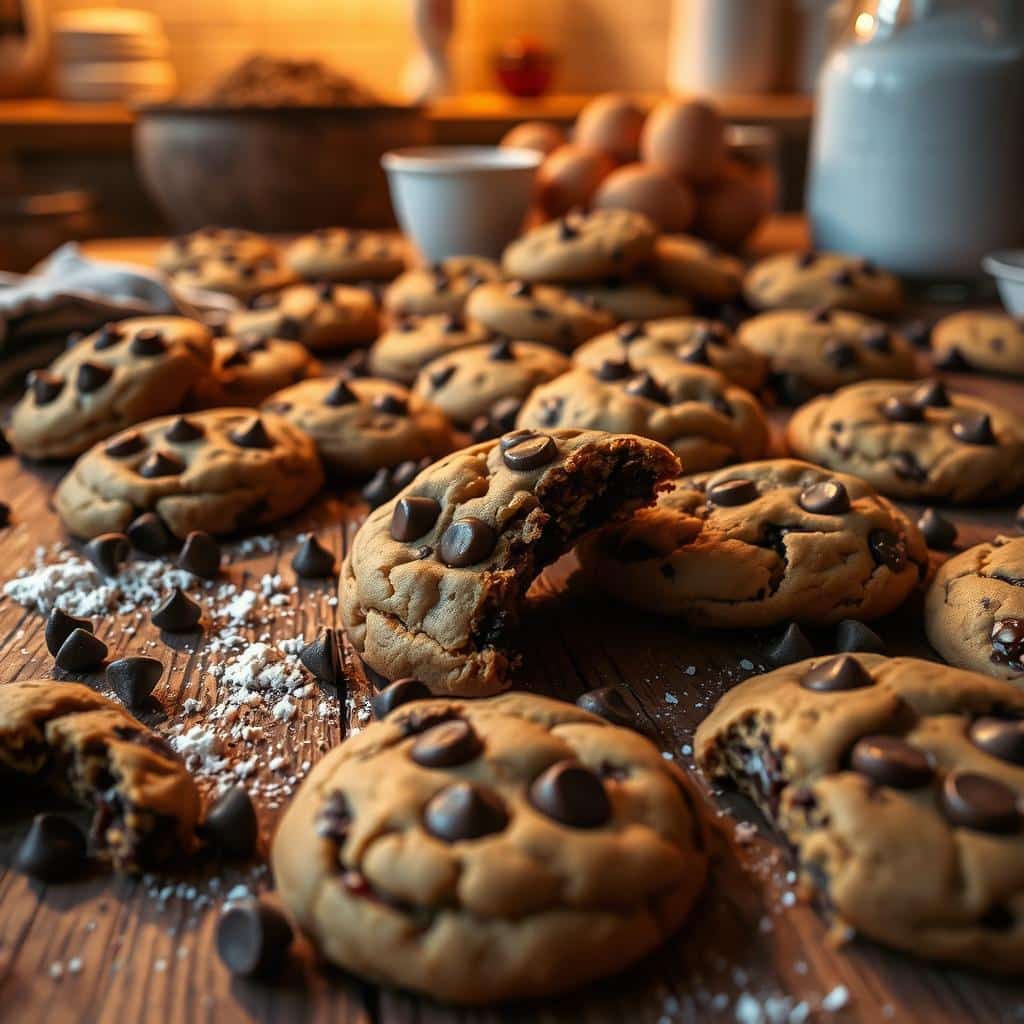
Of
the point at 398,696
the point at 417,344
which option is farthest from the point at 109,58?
the point at 398,696

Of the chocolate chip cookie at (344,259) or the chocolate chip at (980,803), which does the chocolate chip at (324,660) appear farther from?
the chocolate chip cookie at (344,259)

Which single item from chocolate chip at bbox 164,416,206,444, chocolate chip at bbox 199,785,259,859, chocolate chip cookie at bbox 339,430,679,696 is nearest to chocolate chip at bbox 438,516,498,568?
chocolate chip cookie at bbox 339,430,679,696

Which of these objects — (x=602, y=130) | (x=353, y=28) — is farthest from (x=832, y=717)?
(x=353, y=28)

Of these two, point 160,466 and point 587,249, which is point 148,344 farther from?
point 587,249

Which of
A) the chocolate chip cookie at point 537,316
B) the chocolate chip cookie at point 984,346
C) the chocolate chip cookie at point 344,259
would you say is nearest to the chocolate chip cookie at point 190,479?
the chocolate chip cookie at point 537,316

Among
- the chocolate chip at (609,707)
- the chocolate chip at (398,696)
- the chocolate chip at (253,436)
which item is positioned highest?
the chocolate chip at (253,436)

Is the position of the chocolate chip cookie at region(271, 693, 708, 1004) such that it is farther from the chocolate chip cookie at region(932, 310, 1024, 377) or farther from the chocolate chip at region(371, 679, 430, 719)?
the chocolate chip cookie at region(932, 310, 1024, 377)
